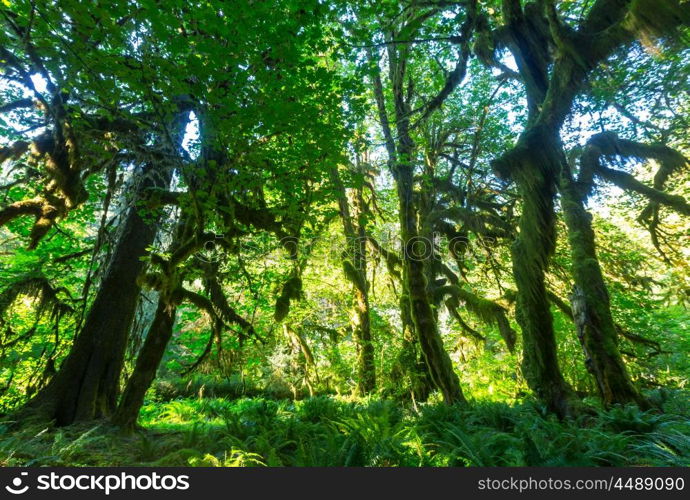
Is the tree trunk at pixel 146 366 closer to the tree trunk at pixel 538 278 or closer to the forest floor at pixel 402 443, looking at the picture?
the forest floor at pixel 402 443

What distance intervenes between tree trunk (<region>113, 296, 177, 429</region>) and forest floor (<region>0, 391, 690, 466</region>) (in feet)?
0.76

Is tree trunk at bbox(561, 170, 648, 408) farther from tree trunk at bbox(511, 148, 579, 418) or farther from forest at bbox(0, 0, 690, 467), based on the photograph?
tree trunk at bbox(511, 148, 579, 418)

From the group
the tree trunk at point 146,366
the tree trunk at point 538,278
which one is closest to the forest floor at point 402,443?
the tree trunk at point 146,366

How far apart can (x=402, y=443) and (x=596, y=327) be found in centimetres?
364

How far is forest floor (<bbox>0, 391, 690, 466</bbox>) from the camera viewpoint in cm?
331

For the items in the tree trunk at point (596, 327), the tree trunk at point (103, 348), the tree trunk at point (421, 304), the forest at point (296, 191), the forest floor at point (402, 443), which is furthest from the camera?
the tree trunk at point (421, 304)

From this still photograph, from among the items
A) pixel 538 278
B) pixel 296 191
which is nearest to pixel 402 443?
pixel 538 278

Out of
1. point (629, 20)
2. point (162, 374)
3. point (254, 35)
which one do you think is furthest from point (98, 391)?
point (162, 374)

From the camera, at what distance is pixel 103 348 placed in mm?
5652

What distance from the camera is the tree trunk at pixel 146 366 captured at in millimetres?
4828

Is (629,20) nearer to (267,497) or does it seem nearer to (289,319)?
(267,497)

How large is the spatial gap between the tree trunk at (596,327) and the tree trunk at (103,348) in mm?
7054

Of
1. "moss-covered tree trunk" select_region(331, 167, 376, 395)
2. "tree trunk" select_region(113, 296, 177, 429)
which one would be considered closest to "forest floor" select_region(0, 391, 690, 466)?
"tree trunk" select_region(113, 296, 177, 429)

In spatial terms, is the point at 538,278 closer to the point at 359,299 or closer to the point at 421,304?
the point at 421,304
